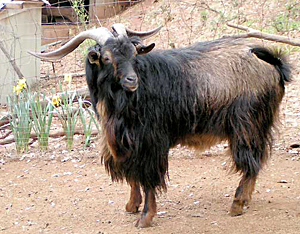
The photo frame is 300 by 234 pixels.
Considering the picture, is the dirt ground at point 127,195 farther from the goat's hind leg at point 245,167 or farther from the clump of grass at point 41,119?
the clump of grass at point 41,119

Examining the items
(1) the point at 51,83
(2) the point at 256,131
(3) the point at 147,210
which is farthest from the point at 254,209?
(1) the point at 51,83

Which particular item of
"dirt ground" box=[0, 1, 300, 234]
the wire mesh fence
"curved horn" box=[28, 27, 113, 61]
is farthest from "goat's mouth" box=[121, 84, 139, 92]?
the wire mesh fence

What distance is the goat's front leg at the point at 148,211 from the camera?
4273 mm

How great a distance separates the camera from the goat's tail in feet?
→ 14.7

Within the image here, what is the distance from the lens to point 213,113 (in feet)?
14.4

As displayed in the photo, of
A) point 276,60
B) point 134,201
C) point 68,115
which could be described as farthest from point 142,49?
point 68,115

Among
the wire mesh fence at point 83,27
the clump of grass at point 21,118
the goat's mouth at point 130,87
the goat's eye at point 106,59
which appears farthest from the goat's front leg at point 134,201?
the wire mesh fence at point 83,27

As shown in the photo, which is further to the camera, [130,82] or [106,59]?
[106,59]

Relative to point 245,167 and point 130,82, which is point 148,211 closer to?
point 245,167

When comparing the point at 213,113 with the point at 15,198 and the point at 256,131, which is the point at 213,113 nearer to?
the point at 256,131

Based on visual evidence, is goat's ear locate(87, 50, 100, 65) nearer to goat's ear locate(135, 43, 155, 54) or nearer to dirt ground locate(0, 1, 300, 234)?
goat's ear locate(135, 43, 155, 54)

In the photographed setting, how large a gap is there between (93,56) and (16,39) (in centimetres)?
506

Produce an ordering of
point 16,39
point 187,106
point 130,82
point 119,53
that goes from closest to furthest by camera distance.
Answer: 1. point 130,82
2. point 119,53
3. point 187,106
4. point 16,39

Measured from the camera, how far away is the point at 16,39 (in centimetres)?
861
